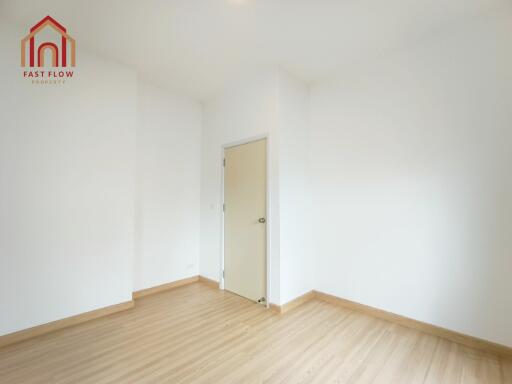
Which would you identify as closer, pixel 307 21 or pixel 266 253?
pixel 307 21

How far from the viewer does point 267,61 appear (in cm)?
269

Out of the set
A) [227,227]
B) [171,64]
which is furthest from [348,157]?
[171,64]

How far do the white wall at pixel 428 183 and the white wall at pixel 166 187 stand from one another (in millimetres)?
1967

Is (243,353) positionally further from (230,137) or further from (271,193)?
(230,137)

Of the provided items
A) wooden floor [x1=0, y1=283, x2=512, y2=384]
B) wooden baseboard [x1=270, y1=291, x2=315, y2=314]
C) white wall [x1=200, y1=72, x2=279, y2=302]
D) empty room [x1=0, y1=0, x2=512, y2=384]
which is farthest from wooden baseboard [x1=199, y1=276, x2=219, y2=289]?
wooden baseboard [x1=270, y1=291, x2=315, y2=314]

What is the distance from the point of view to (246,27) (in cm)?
218

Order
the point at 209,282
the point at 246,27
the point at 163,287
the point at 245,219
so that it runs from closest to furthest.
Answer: the point at 246,27
the point at 245,219
the point at 163,287
the point at 209,282

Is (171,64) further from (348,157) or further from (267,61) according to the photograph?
(348,157)

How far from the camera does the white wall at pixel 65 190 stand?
2078mm

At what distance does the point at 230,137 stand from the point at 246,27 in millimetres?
1385

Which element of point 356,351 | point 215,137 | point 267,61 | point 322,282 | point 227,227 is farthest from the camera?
point 215,137

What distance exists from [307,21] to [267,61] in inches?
26.2

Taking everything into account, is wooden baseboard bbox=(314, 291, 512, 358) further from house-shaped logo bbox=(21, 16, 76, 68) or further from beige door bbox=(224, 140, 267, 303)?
house-shaped logo bbox=(21, 16, 76, 68)

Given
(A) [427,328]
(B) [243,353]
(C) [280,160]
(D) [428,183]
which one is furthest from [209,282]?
(D) [428,183]
